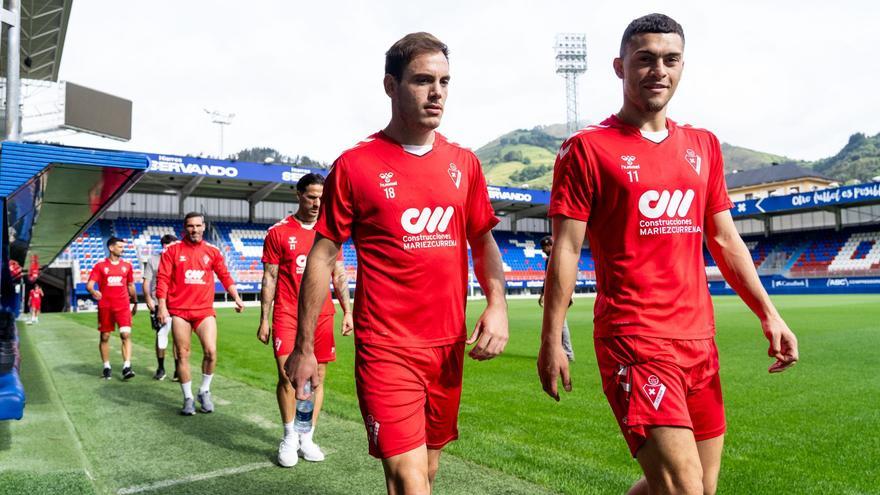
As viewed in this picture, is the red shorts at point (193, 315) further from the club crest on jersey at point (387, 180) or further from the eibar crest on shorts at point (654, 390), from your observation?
the eibar crest on shorts at point (654, 390)

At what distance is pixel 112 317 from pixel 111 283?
57 centimetres

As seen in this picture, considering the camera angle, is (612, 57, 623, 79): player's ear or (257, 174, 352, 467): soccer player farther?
(257, 174, 352, 467): soccer player

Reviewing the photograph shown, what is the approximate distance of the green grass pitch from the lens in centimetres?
443

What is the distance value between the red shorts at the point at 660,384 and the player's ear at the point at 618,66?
115 centimetres

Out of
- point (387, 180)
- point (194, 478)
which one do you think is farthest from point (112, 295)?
point (387, 180)

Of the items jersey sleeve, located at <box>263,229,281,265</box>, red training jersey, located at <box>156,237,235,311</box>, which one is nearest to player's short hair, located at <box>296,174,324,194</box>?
jersey sleeve, located at <box>263,229,281,265</box>

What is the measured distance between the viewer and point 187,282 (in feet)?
24.1

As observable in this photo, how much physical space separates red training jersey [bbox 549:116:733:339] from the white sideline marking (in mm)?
3385

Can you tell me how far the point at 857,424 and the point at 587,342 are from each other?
8389mm

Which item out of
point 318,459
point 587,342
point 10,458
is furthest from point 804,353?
point 10,458

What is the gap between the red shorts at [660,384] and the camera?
2.29 m

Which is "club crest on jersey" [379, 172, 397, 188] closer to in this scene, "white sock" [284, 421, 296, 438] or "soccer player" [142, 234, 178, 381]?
"white sock" [284, 421, 296, 438]

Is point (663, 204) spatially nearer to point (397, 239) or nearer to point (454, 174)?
point (454, 174)

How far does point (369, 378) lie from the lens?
2.64 metres
